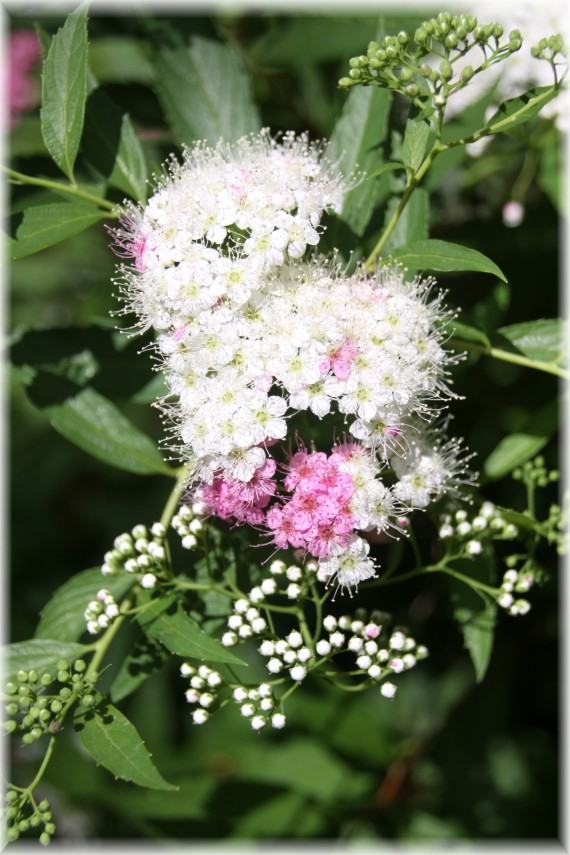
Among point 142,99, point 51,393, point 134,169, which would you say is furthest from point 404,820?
point 142,99

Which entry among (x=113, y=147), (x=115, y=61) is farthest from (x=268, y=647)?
(x=115, y=61)

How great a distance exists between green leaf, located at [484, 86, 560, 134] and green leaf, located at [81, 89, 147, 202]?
78cm

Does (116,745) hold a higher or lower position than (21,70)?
lower

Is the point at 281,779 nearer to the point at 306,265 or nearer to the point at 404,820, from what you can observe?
the point at 404,820

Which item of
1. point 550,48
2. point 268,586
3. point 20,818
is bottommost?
point 20,818

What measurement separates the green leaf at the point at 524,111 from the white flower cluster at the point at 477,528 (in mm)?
769

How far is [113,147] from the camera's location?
1948 mm

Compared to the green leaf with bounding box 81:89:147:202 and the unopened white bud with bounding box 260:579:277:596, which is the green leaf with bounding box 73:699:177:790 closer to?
the unopened white bud with bounding box 260:579:277:596

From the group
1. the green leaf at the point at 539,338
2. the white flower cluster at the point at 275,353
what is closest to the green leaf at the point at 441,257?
the white flower cluster at the point at 275,353

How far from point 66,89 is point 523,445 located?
1.31m

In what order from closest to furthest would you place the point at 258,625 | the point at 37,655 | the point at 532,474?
1. the point at 258,625
2. the point at 37,655
3. the point at 532,474

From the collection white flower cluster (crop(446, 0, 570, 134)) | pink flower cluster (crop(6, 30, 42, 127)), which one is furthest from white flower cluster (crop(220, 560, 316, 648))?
pink flower cluster (crop(6, 30, 42, 127))

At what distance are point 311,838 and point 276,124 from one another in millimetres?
2381

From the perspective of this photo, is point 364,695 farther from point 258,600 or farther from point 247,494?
point 247,494
